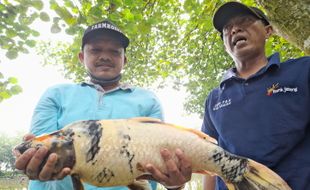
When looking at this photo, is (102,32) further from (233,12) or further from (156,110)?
(233,12)

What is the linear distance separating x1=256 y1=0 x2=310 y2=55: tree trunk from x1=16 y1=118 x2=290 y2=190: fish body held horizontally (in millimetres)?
1178

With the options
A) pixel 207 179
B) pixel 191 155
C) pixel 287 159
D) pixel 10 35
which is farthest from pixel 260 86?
pixel 10 35

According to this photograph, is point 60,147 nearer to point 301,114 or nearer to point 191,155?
point 191,155

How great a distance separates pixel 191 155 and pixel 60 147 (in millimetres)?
836

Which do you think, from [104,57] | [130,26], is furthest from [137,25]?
[104,57]

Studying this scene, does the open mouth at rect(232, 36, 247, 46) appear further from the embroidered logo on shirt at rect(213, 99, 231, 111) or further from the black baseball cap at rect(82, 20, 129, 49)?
the black baseball cap at rect(82, 20, 129, 49)

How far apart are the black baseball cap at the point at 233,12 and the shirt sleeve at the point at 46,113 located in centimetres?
154

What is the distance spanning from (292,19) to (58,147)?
202cm

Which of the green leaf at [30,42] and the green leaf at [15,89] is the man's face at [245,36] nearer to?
the green leaf at [30,42]

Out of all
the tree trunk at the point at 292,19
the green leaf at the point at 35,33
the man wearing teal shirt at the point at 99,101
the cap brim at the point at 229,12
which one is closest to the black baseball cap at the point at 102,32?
the man wearing teal shirt at the point at 99,101

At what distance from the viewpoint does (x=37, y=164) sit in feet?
6.61

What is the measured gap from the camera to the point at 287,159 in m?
2.28

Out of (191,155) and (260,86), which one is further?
(260,86)

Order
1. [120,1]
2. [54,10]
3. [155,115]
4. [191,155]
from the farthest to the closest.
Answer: [120,1] < [54,10] < [155,115] < [191,155]
